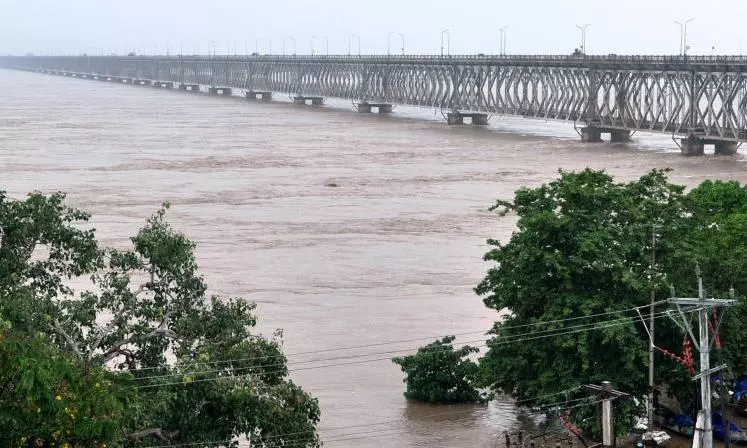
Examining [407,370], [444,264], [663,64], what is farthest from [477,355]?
[663,64]

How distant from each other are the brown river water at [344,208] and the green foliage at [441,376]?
28 cm

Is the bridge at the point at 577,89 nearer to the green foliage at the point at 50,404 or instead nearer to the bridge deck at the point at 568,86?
the bridge deck at the point at 568,86

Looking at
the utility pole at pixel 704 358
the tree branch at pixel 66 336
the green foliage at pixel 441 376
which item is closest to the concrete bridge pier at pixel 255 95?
the green foliage at pixel 441 376

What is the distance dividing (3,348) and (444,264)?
30.1 m

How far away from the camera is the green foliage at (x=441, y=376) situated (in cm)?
2752

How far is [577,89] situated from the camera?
105m

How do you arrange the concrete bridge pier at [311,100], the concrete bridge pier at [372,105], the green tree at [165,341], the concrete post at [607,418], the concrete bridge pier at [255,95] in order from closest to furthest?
the green tree at [165,341], the concrete post at [607,418], the concrete bridge pier at [372,105], the concrete bridge pier at [311,100], the concrete bridge pier at [255,95]

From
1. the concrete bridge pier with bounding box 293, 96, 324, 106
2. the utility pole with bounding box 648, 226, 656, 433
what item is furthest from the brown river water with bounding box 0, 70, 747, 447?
the concrete bridge pier with bounding box 293, 96, 324, 106

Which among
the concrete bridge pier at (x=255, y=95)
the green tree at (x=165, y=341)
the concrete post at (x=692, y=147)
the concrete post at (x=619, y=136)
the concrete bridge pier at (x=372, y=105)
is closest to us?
the green tree at (x=165, y=341)

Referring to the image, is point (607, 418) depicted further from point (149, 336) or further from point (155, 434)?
point (155, 434)

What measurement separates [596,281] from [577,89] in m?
81.0

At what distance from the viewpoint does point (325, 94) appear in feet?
533

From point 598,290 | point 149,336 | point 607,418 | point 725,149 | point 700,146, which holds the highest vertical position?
point 149,336

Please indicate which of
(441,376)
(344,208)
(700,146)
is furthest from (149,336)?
(700,146)
